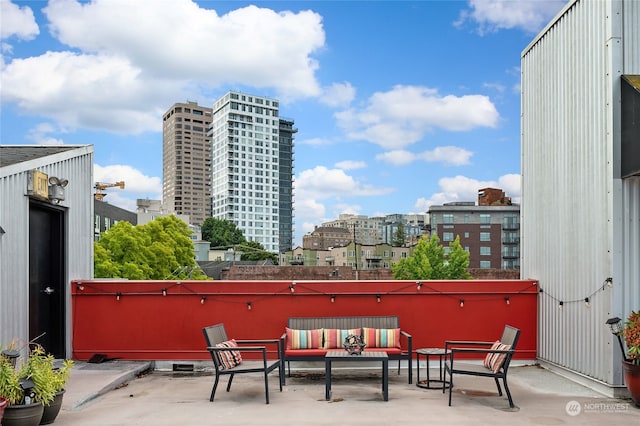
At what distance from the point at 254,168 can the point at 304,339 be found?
141614mm

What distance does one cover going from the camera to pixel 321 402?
22.2ft

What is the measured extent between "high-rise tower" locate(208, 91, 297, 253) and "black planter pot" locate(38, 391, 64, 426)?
14020 cm

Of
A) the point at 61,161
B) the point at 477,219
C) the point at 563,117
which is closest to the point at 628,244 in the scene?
the point at 563,117

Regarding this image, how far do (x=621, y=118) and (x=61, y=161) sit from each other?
292 inches

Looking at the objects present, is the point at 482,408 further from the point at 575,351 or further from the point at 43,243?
the point at 43,243

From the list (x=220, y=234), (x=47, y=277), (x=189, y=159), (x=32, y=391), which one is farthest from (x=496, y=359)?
(x=189, y=159)

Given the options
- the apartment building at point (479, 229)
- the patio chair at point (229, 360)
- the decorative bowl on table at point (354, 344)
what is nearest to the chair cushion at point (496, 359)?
the decorative bowl on table at point (354, 344)

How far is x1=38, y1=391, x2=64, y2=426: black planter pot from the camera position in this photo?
5703 millimetres

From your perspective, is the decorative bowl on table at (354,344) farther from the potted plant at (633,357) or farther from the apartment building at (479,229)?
the apartment building at (479,229)

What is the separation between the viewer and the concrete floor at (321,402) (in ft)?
19.7

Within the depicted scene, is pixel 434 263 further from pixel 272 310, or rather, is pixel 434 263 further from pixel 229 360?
pixel 229 360

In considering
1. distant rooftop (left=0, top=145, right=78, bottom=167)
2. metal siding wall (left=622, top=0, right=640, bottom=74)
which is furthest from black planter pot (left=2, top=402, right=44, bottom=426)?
metal siding wall (left=622, top=0, right=640, bottom=74)

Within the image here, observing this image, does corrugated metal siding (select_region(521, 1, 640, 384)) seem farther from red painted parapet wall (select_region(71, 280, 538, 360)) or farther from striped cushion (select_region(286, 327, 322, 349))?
striped cushion (select_region(286, 327, 322, 349))

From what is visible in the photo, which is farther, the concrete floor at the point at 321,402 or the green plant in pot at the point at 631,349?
the green plant in pot at the point at 631,349
